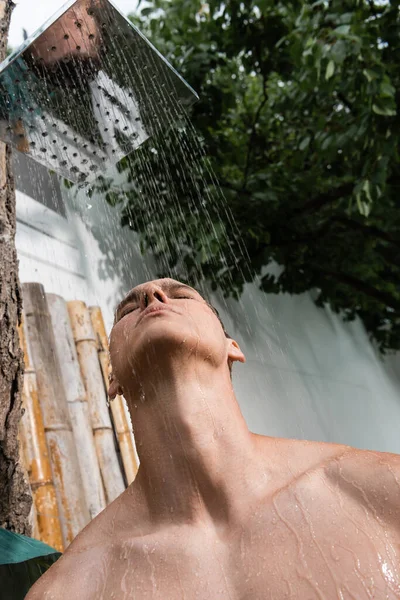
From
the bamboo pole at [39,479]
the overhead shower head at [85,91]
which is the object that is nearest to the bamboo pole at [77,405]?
the bamboo pole at [39,479]

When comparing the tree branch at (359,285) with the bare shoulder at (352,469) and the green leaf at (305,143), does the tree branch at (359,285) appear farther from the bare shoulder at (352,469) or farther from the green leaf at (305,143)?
the bare shoulder at (352,469)

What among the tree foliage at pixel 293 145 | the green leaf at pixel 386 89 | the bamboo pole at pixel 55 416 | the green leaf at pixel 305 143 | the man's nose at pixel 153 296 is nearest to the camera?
the man's nose at pixel 153 296

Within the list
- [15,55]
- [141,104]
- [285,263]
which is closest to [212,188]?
[285,263]

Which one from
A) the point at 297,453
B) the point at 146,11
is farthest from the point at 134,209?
the point at 297,453

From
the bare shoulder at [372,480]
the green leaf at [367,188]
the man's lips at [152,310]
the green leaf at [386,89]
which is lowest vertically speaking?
the bare shoulder at [372,480]

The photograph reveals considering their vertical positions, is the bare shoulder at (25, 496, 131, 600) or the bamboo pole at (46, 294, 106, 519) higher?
the bare shoulder at (25, 496, 131, 600)

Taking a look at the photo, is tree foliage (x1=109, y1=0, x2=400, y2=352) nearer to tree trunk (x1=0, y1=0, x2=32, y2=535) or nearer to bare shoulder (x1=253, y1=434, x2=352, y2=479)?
tree trunk (x1=0, y1=0, x2=32, y2=535)

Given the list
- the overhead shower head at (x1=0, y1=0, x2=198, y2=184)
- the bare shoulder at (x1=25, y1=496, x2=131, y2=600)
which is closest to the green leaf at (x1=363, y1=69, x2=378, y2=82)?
the overhead shower head at (x1=0, y1=0, x2=198, y2=184)

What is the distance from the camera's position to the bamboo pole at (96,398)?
2922 mm

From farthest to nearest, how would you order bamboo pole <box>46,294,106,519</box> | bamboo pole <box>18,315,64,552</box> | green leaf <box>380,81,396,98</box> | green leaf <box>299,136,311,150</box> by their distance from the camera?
green leaf <box>299,136,311,150</box> < green leaf <box>380,81,396,98</box> < bamboo pole <box>46,294,106,519</box> < bamboo pole <box>18,315,64,552</box>

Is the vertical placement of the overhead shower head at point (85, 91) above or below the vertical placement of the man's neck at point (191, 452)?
above

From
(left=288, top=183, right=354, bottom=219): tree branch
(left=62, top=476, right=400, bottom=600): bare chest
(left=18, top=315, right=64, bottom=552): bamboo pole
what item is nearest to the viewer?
(left=62, top=476, right=400, bottom=600): bare chest

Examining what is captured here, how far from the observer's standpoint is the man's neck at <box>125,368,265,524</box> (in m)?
1.26

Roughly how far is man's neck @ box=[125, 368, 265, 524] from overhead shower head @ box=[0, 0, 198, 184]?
90 centimetres
